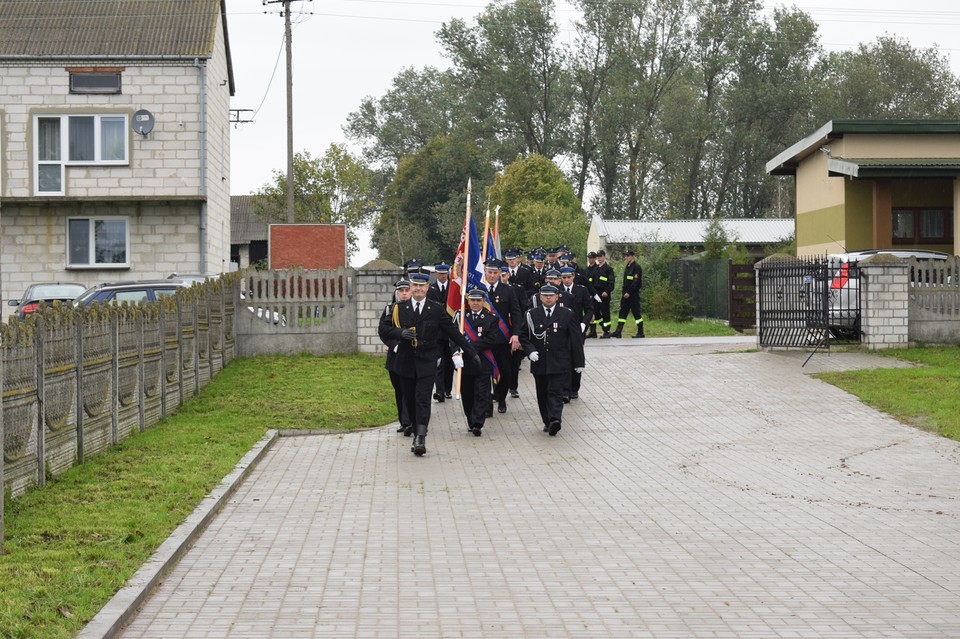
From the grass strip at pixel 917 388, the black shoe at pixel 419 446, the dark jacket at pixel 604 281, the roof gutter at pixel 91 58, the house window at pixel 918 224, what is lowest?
the black shoe at pixel 419 446

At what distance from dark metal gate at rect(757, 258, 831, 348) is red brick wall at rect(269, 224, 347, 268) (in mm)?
10108

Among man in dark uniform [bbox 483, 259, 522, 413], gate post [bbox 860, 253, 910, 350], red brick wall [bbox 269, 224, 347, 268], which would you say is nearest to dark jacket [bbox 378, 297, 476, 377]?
man in dark uniform [bbox 483, 259, 522, 413]

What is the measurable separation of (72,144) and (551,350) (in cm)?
2445

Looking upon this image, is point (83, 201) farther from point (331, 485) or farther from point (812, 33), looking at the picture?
point (812, 33)

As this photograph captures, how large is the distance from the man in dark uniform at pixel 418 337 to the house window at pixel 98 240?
23.6 meters

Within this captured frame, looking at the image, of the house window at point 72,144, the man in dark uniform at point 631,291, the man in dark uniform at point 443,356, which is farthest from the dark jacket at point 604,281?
the house window at point 72,144

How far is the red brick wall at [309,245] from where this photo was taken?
98.1 ft

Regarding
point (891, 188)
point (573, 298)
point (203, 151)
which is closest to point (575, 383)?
point (573, 298)

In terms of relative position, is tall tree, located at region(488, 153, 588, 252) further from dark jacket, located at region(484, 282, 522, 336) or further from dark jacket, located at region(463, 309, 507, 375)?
dark jacket, located at region(463, 309, 507, 375)

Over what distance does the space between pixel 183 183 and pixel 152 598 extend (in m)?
30.1

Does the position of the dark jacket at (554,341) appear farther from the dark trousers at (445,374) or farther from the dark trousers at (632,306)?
the dark trousers at (632,306)

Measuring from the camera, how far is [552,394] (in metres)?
15.5

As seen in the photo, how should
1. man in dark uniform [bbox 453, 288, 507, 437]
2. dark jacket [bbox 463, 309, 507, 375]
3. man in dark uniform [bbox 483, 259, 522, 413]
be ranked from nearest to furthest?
man in dark uniform [bbox 453, 288, 507, 437], dark jacket [bbox 463, 309, 507, 375], man in dark uniform [bbox 483, 259, 522, 413]

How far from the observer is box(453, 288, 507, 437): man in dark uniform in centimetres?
1564
